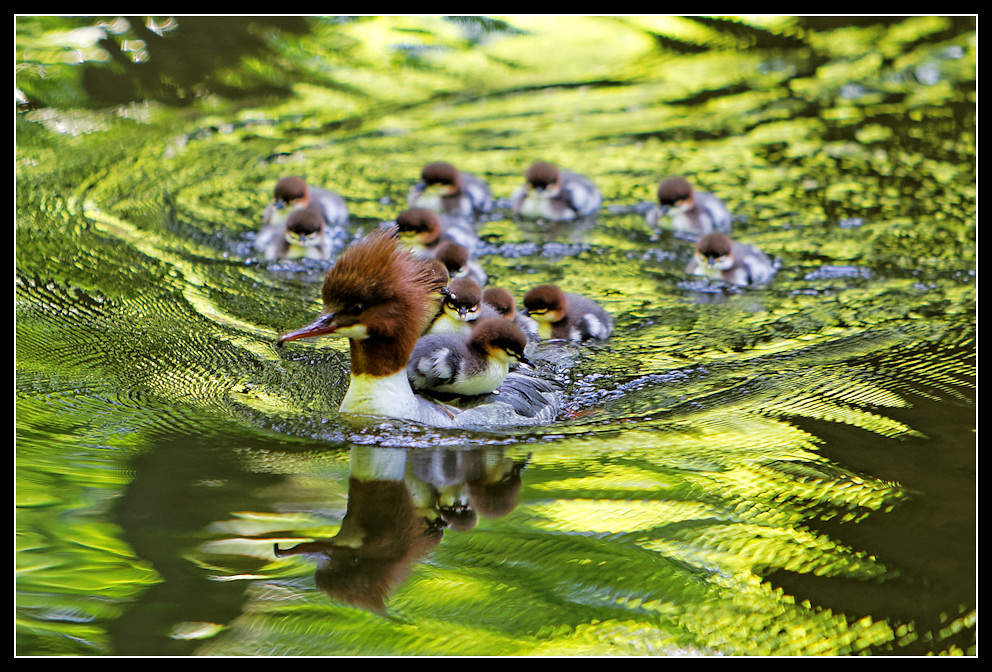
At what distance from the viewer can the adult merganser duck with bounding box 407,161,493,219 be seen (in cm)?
577

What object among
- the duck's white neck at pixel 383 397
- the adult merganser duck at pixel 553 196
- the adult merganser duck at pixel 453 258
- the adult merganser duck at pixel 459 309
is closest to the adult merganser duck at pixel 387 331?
the duck's white neck at pixel 383 397

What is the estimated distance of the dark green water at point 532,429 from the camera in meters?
2.58

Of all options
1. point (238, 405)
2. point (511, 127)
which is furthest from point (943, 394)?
point (511, 127)

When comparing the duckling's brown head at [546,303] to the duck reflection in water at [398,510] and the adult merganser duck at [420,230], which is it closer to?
the adult merganser duck at [420,230]

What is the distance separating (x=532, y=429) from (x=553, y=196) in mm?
2525

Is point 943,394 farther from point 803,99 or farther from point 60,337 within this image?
point 803,99

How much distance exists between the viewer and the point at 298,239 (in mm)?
5164

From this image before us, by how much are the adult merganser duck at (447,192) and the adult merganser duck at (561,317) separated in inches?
61.3

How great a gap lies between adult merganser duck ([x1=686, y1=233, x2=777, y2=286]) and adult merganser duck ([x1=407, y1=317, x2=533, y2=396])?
5.59ft

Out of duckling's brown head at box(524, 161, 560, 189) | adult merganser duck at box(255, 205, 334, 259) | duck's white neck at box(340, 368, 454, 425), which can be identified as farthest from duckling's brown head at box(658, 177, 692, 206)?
duck's white neck at box(340, 368, 454, 425)

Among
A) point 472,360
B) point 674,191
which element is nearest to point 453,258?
point 472,360

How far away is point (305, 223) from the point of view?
16.8ft

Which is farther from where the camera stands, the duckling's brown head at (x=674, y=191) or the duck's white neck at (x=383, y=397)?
the duckling's brown head at (x=674, y=191)

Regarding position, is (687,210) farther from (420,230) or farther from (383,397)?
(383,397)
